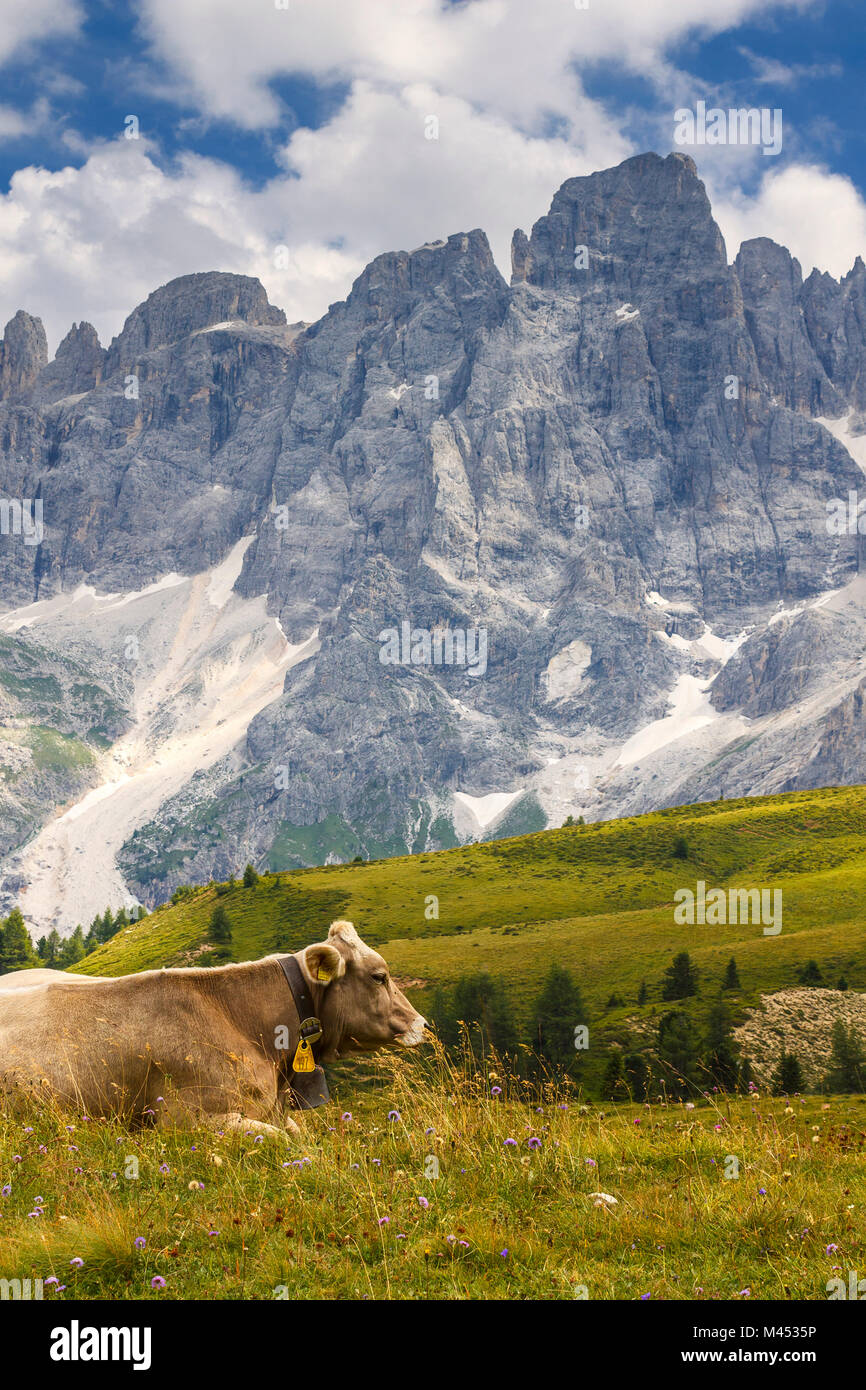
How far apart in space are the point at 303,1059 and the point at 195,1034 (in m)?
1.46

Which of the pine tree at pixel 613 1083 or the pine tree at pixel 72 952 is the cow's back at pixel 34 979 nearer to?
the pine tree at pixel 613 1083

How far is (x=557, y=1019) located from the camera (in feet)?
142

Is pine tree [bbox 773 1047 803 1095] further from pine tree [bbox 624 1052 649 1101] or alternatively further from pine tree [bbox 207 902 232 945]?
pine tree [bbox 207 902 232 945]

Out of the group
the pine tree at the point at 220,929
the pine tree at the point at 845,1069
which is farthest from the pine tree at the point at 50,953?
the pine tree at the point at 845,1069

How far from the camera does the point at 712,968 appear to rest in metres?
48.5

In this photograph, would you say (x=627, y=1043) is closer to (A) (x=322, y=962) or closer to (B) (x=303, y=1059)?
(A) (x=322, y=962)

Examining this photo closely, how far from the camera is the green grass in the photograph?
24.5 ft

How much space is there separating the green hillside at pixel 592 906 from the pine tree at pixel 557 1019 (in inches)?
46.6

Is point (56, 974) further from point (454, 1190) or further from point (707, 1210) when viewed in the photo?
point (707, 1210)

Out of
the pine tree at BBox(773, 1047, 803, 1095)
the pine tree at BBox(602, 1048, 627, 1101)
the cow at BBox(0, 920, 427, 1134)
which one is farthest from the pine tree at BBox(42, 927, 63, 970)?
the cow at BBox(0, 920, 427, 1134)

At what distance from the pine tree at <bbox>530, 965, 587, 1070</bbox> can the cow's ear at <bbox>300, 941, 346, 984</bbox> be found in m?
24.8

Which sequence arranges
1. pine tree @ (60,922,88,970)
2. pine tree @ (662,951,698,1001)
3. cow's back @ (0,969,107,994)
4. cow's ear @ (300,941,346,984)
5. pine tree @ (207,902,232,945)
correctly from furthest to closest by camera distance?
pine tree @ (60,922,88,970) < pine tree @ (207,902,232,945) < pine tree @ (662,951,698,1001) < cow's back @ (0,969,107,994) < cow's ear @ (300,941,346,984)

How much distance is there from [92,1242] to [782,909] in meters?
61.6
